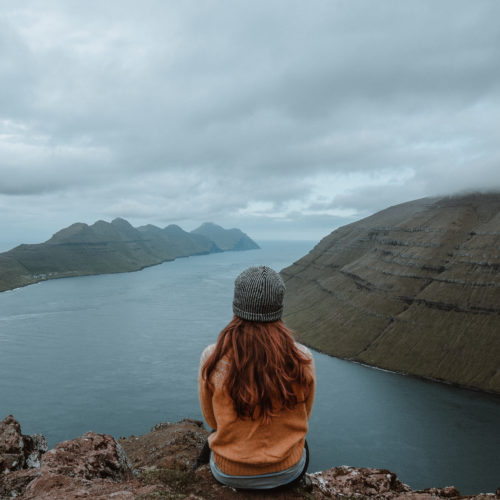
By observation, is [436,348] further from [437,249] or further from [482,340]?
[437,249]

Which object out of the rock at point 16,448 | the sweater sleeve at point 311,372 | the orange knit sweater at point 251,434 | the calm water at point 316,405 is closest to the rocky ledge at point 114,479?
the rock at point 16,448

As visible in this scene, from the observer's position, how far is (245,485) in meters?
7.32

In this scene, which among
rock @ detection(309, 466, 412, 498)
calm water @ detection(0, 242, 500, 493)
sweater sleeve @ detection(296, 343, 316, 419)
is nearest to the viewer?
sweater sleeve @ detection(296, 343, 316, 419)

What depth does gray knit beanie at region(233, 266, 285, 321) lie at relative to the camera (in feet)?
21.0

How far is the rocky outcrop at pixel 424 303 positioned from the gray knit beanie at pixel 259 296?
117m

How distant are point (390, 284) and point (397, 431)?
8090 centimetres

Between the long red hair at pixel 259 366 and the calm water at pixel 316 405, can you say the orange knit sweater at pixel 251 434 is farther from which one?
the calm water at pixel 316 405

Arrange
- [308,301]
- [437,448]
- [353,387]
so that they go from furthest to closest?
[308,301] → [353,387] → [437,448]

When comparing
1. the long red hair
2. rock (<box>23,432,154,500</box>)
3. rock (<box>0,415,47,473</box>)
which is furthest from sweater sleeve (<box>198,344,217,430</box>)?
rock (<box>0,415,47,473</box>)

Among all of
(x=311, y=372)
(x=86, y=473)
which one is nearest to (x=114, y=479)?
(x=86, y=473)

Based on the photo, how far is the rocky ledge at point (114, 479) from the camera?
8.31 metres

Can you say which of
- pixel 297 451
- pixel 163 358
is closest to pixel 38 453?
pixel 297 451

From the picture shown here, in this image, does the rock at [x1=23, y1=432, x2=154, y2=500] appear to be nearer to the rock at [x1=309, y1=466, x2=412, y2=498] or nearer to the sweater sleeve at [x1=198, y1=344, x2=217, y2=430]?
the sweater sleeve at [x1=198, y1=344, x2=217, y2=430]

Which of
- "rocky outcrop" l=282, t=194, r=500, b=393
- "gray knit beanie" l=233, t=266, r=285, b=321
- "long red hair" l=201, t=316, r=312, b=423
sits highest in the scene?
"gray knit beanie" l=233, t=266, r=285, b=321
